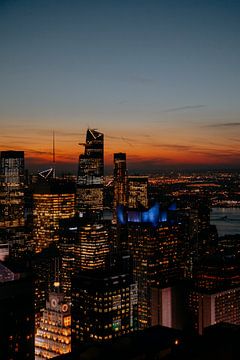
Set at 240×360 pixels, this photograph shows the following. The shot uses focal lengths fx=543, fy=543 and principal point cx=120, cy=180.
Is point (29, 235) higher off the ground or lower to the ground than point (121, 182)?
lower

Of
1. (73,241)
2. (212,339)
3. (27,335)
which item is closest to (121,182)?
(73,241)

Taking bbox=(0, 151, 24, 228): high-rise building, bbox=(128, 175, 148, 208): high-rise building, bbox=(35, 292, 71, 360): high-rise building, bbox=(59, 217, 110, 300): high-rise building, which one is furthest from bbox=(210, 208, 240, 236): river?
bbox=(35, 292, 71, 360): high-rise building

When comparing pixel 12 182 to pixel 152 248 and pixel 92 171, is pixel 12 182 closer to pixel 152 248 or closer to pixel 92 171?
pixel 92 171

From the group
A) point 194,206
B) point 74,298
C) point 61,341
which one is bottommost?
point 61,341

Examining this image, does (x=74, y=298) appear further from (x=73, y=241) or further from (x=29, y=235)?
(x=29, y=235)

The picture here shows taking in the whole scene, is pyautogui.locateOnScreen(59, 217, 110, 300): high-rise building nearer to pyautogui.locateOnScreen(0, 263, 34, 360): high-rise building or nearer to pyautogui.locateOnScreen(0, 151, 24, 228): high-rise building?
pyautogui.locateOnScreen(0, 263, 34, 360): high-rise building

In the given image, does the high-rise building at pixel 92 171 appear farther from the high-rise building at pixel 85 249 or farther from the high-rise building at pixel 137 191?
the high-rise building at pixel 85 249
